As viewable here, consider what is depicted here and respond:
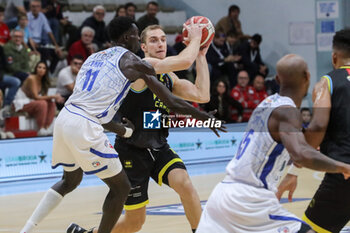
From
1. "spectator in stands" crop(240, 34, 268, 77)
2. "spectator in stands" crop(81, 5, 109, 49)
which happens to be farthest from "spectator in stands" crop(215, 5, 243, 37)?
"spectator in stands" crop(81, 5, 109, 49)

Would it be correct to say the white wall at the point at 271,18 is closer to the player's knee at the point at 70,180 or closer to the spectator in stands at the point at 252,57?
the spectator in stands at the point at 252,57

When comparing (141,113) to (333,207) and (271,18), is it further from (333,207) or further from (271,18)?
(271,18)

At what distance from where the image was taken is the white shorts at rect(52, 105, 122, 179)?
17.9ft

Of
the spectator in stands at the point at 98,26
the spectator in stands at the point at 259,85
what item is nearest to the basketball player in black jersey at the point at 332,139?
the spectator in stands at the point at 98,26

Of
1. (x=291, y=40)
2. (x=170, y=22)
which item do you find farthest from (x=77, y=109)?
(x=291, y=40)

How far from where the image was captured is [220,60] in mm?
16094

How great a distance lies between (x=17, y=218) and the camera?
28.3ft

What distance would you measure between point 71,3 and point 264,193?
1356 cm

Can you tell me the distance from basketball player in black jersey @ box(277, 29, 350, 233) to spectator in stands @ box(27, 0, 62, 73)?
10.2 meters

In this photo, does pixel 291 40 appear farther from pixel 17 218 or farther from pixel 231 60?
pixel 17 218

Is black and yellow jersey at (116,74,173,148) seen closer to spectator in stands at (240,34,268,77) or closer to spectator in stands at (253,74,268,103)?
spectator in stands at (253,74,268,103)

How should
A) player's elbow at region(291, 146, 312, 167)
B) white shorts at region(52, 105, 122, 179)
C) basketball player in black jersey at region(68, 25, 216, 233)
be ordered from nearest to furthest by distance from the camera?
player's elbow at region(291, 146, 312, 167) → white shorts at region(52, 105, 122, 179) → basketball player in black jersey at region(68, 25, 216, 233)

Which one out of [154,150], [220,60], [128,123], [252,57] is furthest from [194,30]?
[252,57]

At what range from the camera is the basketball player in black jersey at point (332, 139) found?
193 inches
